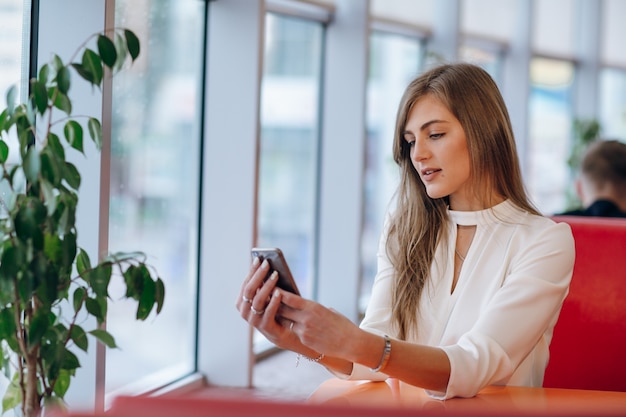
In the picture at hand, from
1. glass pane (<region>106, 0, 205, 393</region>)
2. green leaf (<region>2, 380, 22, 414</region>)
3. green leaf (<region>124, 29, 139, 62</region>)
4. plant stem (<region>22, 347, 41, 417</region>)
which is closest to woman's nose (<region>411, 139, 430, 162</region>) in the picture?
green leaf (<region>124, 29, 139, 62</region>)

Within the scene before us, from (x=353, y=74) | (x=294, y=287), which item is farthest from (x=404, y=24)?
(x=294, y=287)

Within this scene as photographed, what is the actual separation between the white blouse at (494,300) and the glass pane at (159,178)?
2.46 metres

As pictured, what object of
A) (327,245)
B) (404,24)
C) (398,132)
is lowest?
(327,245)

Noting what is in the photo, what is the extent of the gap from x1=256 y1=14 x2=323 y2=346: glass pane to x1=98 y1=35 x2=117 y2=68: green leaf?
3682 millimetres

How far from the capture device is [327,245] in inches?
268

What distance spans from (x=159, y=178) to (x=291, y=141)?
1.69 metres

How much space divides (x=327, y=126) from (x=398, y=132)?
4432 mm

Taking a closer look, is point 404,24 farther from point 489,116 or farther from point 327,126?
point 489,116

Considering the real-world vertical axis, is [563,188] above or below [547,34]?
below

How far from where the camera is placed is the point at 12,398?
2.52m

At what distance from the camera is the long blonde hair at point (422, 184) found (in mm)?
2192

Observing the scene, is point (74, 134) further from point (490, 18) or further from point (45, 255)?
point (490, 18)

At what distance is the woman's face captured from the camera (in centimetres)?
220

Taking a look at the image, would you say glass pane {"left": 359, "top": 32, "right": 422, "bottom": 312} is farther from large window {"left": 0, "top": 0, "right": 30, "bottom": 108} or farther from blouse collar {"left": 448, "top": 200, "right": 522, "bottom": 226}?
blouse collar {"left": 448, "top": 200, "right": 522, "bottom": 226}
